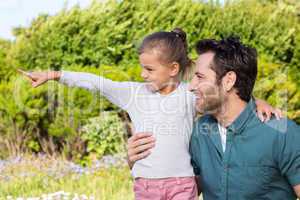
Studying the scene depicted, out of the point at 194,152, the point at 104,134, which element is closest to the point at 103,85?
the point at 194,152

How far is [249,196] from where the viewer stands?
3354mm

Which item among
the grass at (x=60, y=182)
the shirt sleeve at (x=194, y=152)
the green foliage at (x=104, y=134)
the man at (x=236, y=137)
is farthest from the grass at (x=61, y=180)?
the man at (x=236, y=137)

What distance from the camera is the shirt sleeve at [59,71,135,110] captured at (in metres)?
3.87

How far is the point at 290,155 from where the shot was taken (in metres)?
3.22

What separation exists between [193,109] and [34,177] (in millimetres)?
3108

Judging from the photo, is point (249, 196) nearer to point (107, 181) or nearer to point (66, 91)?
point (107, 181)

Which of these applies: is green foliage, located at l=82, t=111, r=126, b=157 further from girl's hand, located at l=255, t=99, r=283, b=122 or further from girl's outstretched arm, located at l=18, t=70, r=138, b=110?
girl's hand, located at l=255, t=99, r=283, b=122

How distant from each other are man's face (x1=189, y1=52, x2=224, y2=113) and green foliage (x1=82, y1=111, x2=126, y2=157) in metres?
5.05

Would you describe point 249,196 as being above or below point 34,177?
above

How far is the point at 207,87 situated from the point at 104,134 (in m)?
5.22

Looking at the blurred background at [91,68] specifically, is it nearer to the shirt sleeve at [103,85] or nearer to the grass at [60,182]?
the grass at [60,182]

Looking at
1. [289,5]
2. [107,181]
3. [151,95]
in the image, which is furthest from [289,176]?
[289,5]

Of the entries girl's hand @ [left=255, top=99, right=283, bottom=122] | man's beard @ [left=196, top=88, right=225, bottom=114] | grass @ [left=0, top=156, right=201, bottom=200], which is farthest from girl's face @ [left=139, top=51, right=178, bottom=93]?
grass @ [left=0, top=156, right=201, bottom=200]

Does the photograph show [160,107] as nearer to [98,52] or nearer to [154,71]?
[154,71]
